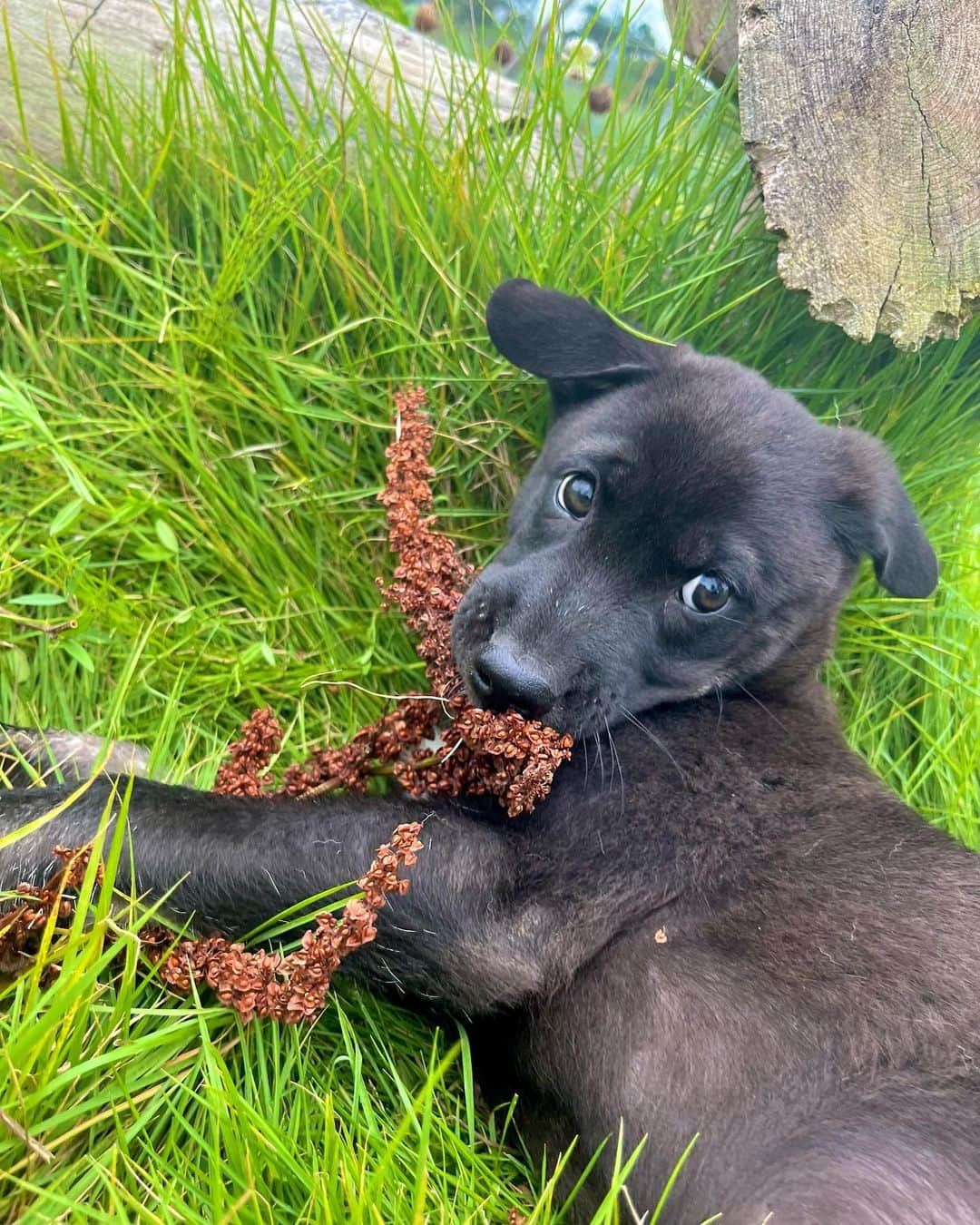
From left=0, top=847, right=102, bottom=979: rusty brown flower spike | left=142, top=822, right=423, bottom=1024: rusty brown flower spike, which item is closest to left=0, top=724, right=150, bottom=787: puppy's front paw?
left=0, top=847, right=102, bottom=979: rusty brown flower spike

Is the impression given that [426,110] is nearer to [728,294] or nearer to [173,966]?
[728,294]

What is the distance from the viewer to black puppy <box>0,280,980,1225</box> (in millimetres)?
2004

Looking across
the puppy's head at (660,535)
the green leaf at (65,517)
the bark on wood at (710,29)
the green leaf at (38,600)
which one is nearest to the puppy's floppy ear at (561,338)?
the puppy's head at (660,535)

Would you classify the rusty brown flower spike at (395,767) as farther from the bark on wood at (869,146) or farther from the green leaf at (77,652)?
the bark on wood at (869,146)

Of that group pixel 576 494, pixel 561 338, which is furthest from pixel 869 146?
pixel 576 494

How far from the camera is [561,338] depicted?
2.70 m

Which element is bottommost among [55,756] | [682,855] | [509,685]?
[55,756]

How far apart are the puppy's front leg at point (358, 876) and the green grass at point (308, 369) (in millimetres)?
532

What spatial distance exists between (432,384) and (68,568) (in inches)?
47.7

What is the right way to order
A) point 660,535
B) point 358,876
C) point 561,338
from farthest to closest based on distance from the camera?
1. point 561,338
2. point 660,535
3. point 358,876

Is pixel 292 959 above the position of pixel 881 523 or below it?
below

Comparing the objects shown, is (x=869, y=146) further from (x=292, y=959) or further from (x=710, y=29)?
(x=292, y=959)

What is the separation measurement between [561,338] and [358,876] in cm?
148

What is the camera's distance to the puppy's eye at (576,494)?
2.55 meters
